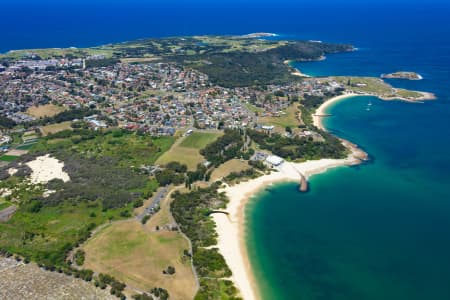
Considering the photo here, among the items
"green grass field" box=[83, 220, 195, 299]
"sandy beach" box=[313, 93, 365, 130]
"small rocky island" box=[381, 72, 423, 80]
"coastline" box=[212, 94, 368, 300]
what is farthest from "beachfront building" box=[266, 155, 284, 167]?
"small rocky island" box=[381, 72, 423, 80]

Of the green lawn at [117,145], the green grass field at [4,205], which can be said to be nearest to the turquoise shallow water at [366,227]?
the green lawn at [117,145]

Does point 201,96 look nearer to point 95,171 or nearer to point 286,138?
point 286,138

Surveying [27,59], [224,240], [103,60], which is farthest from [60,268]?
[27,59]

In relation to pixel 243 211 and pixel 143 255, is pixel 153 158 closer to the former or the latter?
pixel 243 211

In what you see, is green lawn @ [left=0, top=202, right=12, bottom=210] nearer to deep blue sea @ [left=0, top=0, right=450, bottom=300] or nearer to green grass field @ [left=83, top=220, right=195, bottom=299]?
green grass field @ [left=83, top=220, right=195, bottom=299]

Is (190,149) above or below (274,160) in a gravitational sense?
above

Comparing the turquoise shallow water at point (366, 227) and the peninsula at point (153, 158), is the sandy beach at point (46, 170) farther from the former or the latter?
the turquoise shallow water at point (366, 227)

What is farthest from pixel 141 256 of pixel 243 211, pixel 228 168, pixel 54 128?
pixel 54 128
